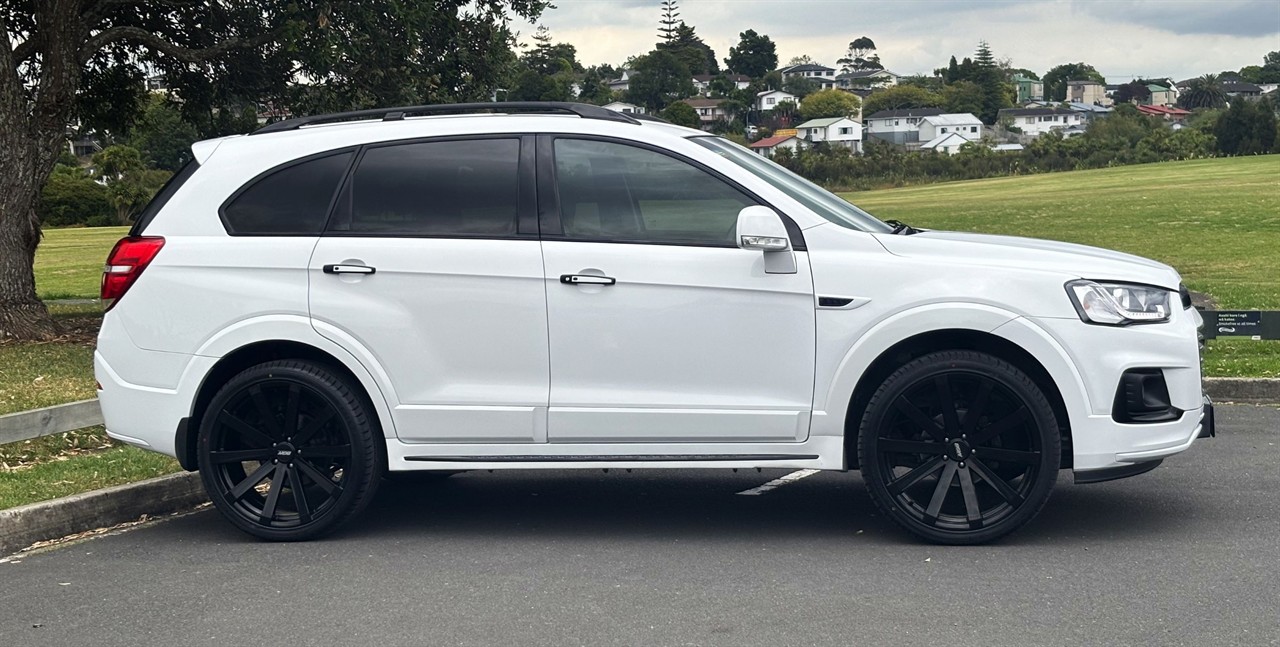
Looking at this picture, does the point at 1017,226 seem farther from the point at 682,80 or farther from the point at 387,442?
the point at 682,80

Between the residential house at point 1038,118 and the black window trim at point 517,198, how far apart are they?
174628 mm

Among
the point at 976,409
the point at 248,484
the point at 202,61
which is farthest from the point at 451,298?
the point at 202,61

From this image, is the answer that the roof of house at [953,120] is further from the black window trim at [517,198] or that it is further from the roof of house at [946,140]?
the black window trim at [517,198]

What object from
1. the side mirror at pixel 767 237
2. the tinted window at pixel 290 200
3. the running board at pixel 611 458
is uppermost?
the tinted window at pixel 290 200

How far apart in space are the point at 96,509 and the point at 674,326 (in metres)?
2.96

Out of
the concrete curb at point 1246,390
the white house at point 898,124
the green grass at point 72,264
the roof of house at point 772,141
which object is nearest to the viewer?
the concrete curb at point 1246,390

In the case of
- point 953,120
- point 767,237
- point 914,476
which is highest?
point 953,120

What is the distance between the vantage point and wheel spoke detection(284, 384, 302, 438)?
6145 mm

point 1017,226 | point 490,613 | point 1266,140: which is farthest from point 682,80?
point 490,613

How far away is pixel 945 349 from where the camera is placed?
5.86 meters

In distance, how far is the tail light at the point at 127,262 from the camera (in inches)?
247

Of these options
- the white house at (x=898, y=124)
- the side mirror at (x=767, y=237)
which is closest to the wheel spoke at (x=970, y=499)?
the side mirror at (x=767, y=237)

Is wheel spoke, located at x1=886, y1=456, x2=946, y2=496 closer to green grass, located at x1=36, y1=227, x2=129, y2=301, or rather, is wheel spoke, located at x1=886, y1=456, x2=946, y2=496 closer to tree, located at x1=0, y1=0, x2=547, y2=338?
tree, located at x1=0, y1=0, x2=547, y2=338

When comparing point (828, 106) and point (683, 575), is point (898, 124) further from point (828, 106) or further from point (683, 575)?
point (683, 575)
